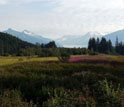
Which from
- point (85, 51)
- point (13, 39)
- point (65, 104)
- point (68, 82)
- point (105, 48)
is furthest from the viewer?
point (13, 39)

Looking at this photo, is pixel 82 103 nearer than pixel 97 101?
Yes

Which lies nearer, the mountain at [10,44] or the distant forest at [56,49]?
the distant forest at [56,49]

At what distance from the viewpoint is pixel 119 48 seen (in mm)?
111125

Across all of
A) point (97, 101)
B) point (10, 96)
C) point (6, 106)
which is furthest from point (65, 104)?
point (10, 96)

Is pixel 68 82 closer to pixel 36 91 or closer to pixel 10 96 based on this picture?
pixel 36 91

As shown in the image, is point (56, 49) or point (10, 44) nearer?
point (56, 49)

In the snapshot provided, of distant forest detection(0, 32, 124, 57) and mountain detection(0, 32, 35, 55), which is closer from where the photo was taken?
distant forest detection(0, 32, 124, 57)

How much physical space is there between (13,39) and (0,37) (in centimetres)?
1417

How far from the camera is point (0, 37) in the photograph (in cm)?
16288

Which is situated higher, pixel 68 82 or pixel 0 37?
pixel 0 37

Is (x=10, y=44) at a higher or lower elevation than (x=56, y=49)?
higher

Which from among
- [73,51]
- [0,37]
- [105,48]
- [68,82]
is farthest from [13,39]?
[68,82]

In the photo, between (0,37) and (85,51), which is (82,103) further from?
(0,37)

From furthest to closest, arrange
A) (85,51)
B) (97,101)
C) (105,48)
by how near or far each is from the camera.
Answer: (105,48) → (85,51) → (97,101)
